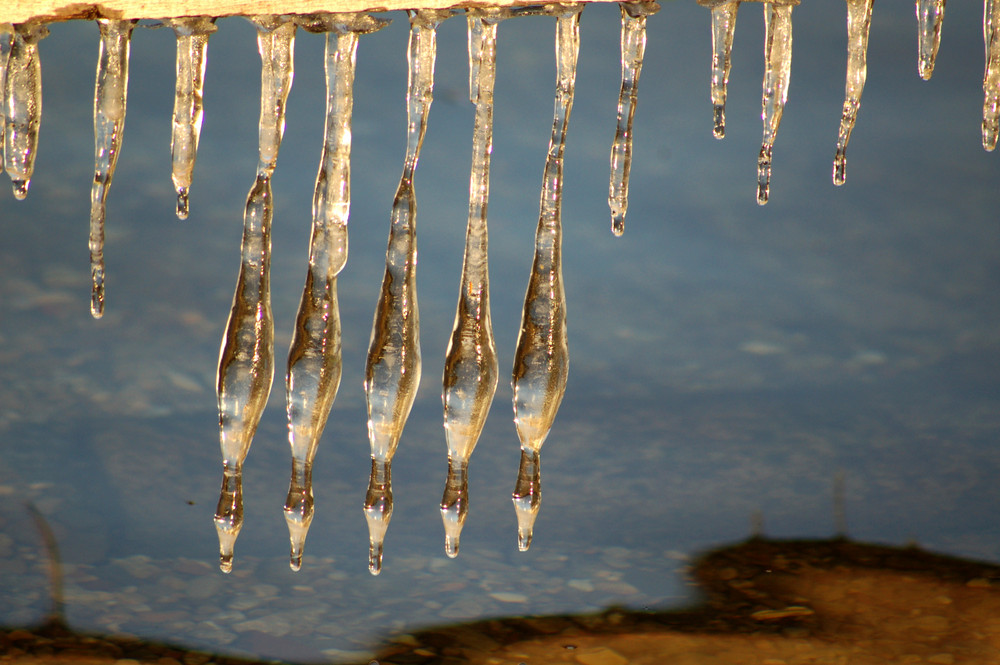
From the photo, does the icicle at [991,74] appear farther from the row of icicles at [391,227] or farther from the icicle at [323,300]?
the icicle at [323,300]

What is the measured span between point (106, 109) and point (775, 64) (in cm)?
114

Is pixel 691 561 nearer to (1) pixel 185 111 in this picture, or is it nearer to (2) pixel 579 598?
(2) pixel 579 598

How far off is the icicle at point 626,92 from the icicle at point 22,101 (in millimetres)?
927

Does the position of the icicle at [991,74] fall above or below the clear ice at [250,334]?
above

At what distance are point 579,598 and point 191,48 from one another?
2721 millimetres

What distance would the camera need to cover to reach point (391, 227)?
1541 millimetres

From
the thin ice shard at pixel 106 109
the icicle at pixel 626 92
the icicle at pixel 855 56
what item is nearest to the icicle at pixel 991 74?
the icicle at pixel 855 56

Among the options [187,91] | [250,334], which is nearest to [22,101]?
[187,91]

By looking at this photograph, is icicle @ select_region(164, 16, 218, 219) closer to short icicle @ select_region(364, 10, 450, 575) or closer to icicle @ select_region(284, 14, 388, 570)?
icicle @ select_region(284, 14, 388, 570)

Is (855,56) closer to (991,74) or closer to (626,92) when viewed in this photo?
(991,74)

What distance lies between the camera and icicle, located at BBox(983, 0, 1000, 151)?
1.44 metres

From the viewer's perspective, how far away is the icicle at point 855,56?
56.2 inches

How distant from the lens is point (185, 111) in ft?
4.97

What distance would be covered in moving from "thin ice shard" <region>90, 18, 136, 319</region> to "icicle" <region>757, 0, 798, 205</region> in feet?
3.42
